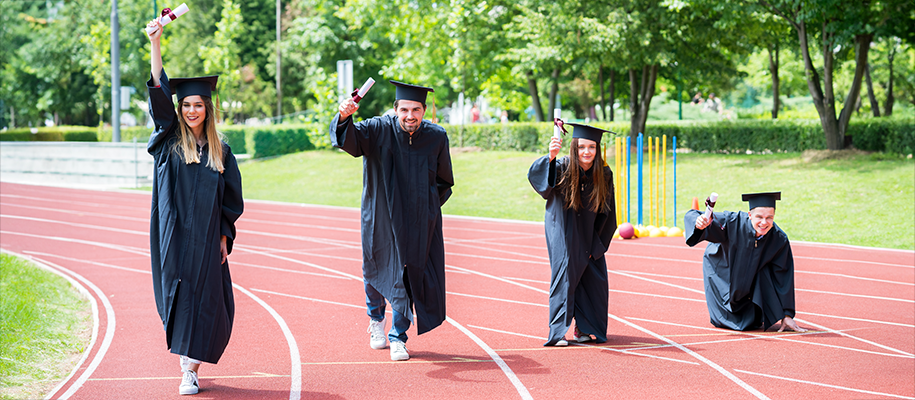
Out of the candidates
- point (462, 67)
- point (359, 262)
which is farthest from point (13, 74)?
point (359, 262)

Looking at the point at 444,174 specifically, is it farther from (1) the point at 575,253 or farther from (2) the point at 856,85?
(2) the point at 856,85

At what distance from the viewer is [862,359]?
564cm

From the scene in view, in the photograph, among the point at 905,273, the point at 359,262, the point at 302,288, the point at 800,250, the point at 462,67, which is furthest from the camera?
the point at 462,67

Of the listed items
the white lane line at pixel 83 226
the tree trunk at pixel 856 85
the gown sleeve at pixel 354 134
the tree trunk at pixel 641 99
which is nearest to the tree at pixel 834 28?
the tree trunk at pixel 856 85

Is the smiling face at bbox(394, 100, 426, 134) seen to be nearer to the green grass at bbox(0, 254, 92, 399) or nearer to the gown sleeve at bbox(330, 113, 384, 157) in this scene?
the gown sleeve at bbox(330, 113, 384, 157)

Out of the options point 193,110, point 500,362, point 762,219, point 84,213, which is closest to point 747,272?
point 762,219

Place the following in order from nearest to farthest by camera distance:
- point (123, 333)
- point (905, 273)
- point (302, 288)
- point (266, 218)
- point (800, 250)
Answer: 1. point (123, 333)
2. point (302, 288)
3. point (905, 273)
4. point (800, 250)
5. point (266, 218)

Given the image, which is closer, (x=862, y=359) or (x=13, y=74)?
(x=862, y=359)

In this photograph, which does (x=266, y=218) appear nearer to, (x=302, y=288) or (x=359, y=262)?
(x=359, y=262)

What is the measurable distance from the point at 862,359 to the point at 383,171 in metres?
3.49

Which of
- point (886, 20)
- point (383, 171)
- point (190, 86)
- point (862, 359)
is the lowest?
point (862, 359)

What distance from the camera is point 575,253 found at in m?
5.82

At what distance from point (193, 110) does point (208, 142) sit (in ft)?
0.64

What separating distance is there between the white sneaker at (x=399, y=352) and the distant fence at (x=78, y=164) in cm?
2023
